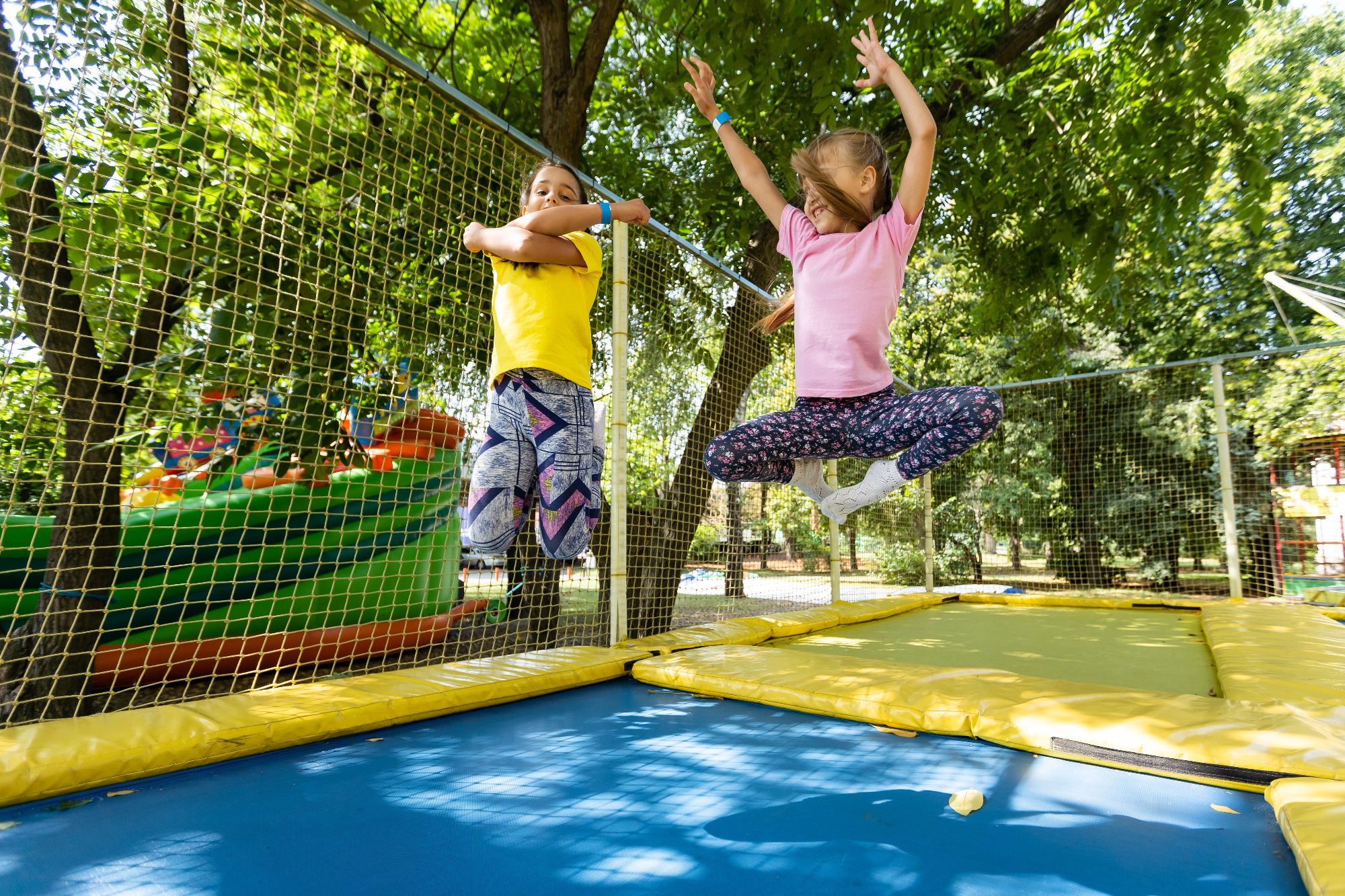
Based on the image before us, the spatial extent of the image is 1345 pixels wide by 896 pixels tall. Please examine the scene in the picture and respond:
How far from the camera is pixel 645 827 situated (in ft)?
3.29

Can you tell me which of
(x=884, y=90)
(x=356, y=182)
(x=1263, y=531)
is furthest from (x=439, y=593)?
(x=1263, y=531)

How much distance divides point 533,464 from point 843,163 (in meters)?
1.26

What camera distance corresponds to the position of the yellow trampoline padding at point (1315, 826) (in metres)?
0.79

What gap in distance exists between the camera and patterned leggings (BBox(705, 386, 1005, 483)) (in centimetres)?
167

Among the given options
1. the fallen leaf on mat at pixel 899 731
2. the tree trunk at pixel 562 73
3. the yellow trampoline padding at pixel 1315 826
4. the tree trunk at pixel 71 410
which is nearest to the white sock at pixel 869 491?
the fallen leaf on mat at pixel 899 731

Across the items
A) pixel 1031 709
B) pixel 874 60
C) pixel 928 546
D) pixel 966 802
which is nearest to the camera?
pixel 966 802

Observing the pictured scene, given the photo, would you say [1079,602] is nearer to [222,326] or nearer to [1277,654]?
[1277,654]

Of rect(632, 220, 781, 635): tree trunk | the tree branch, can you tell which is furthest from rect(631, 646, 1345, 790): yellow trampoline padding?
the tree branch

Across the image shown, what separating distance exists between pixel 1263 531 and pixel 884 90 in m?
8.53

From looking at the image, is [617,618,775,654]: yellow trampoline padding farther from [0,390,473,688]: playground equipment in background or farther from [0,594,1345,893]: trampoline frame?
[0,390,473,688]: playground equipment in background

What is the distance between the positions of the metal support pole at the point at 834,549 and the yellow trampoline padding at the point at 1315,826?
9.73ft

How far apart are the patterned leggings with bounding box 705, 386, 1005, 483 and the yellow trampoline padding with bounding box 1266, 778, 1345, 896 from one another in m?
0.86

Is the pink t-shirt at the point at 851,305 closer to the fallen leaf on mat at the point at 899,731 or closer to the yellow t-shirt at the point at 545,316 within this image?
the yellow t-shirt at the point at 545,316

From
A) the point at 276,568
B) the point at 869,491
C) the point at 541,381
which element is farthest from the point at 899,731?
the point at 276,568
